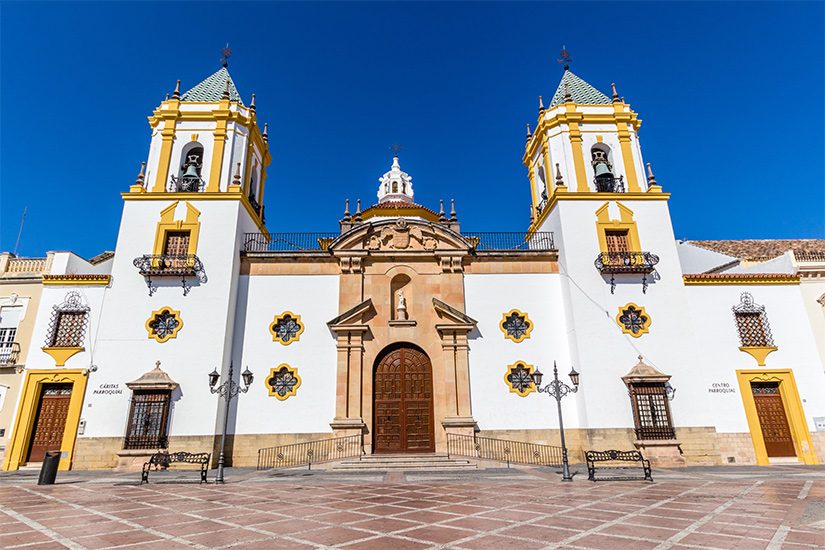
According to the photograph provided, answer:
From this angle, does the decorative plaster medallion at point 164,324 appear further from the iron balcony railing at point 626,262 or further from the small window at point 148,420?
the iron balcony railing at point 626,262

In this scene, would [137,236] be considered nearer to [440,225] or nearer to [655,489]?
[440,225]

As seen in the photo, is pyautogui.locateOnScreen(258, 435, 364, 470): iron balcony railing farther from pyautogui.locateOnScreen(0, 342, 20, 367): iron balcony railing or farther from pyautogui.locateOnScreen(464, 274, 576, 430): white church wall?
pyautogui.locateOnScreen(0, 342, 20, 367): iron balcony railing

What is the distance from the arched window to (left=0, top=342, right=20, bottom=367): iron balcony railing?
26.5 ft

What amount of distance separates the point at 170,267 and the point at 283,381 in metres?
6.15

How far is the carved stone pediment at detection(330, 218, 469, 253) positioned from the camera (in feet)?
63.6

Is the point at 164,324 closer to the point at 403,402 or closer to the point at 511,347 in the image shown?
the point at 403,402

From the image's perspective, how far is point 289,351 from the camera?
18.0 m

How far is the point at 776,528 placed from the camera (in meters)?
6.16

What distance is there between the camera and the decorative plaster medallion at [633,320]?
58.2 feet

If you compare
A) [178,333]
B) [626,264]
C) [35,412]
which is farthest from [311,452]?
[626,264]

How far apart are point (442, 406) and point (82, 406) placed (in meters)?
12.8

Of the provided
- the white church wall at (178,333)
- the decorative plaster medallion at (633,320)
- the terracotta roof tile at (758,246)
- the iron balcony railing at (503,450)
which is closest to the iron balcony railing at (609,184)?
the decorative plaster medallion at (633,320)

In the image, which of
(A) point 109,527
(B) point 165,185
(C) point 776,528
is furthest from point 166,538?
(B) point 165,185

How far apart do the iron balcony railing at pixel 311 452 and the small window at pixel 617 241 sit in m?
12.3
